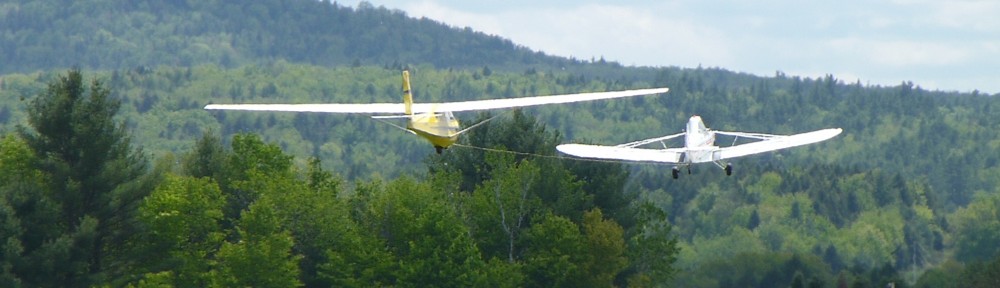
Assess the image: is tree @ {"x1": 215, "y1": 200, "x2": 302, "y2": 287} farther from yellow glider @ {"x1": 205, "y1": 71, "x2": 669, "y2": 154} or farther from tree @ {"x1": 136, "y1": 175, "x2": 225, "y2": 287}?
yellow glider @ {"x1": 205, "y1": 71, "x2": 669, "y2": 154}

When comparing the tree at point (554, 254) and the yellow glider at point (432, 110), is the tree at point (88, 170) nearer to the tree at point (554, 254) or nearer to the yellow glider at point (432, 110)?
the yellow glider at point (432, 110)

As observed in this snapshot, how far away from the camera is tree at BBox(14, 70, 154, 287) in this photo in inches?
2552

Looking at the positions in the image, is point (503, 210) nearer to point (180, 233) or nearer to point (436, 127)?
point (180, 233)

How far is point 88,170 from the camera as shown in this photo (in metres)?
65.6

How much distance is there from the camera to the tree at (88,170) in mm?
64812

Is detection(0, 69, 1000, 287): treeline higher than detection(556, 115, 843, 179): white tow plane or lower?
lower

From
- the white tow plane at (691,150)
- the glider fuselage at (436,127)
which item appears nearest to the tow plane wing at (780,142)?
the white tow plane at (691,150)

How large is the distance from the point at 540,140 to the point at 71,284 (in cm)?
3277

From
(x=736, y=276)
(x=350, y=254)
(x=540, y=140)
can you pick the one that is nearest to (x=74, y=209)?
(x=350, y=254)

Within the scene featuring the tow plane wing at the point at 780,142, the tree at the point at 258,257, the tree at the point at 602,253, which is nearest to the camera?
the tow plane wing at the point at 780,142

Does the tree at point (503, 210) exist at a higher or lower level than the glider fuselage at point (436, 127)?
lower

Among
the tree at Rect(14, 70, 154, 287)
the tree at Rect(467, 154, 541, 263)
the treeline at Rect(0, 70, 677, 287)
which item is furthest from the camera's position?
the tree at Rect(467, 154, 541, 263)

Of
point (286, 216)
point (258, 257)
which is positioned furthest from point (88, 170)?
point (286, 216)

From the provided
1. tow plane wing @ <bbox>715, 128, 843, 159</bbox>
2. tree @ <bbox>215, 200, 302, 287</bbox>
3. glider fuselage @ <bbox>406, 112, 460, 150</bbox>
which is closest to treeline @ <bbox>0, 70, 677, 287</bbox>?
tree @ <bbox>215, 200, 302, 287</bbox>
